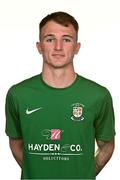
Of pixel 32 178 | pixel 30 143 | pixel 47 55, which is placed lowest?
pixel 32 178

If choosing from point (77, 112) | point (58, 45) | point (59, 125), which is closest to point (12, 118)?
point (59, 125)

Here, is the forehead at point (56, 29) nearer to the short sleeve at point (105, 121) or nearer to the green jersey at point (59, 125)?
the green jersey at point (59, 125)

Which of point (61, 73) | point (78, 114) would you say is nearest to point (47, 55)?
point (61, 73)

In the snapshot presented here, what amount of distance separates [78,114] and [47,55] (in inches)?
18.2

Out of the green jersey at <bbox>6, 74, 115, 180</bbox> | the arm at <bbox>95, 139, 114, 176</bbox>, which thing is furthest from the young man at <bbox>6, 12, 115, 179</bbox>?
the arm at <bbox>95, 139, 114, 176</bbox>

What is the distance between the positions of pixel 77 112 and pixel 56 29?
0.59 metres

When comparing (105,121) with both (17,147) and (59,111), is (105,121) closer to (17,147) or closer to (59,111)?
(59,111)

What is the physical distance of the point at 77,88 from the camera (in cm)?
379

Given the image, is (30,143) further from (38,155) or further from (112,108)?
(112,108)

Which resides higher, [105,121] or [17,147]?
[105,121]

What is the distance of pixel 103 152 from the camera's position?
4.00 meters

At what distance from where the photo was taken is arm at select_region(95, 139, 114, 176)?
399cm

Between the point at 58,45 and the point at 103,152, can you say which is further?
the point at 103,152

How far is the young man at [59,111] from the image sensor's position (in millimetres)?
3723
